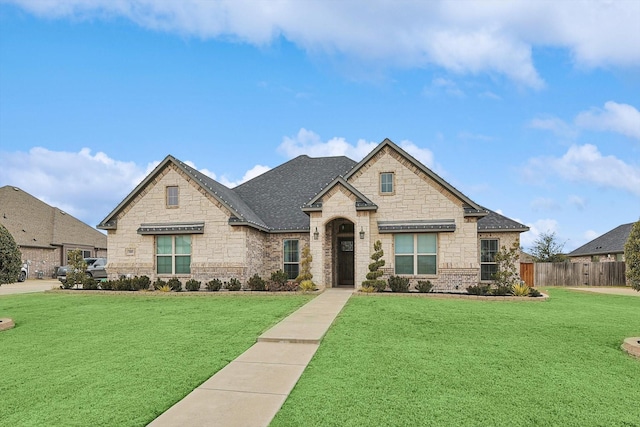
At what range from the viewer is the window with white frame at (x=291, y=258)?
A: 20809mm

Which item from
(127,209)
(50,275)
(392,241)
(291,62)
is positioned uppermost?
(291,62)

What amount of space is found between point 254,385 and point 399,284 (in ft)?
40.4

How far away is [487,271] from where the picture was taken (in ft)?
65.3

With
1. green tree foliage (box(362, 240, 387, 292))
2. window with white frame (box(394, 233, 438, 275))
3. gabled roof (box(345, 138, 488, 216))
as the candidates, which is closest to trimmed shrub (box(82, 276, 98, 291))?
green tree foliage (box(362, 240, 387, 292))

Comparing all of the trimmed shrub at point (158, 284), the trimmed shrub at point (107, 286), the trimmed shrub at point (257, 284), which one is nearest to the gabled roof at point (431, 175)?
the trimmed shrub at point (257, 284)

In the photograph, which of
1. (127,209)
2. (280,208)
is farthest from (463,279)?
(127,209)

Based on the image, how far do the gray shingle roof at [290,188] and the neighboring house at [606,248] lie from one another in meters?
23.8

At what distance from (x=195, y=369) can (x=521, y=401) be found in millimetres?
4675

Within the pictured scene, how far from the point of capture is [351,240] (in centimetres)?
2177

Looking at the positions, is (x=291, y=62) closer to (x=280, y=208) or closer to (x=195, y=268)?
(x=280, y=208)

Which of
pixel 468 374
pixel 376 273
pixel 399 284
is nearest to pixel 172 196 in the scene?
pixel 376 273

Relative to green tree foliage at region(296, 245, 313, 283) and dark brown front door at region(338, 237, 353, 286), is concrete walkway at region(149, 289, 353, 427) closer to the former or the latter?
green tree foliage at region(296, 245, 313, 283)

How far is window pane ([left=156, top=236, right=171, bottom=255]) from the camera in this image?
784 inches

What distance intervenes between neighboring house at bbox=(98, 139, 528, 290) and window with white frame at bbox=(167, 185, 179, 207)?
5 cm
